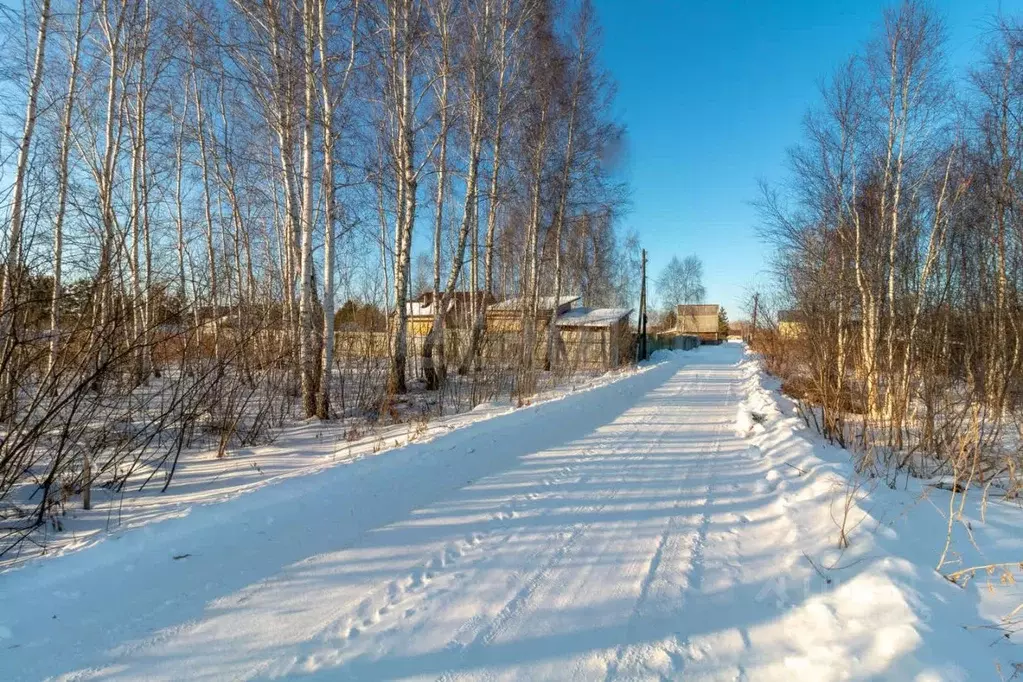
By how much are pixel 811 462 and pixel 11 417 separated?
725 cm

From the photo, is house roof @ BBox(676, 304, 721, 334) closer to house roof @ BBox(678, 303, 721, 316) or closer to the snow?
house roof @ BBox(678, 303, 721, 316)

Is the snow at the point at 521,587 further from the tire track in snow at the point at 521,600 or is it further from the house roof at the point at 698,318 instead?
the house roof at the point at 698,318

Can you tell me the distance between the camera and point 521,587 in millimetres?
3027

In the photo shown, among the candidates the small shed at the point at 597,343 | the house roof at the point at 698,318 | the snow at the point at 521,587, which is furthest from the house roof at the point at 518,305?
the house roof at the point at 698,318

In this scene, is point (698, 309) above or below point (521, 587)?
above

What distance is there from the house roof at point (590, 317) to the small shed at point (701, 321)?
147 feet

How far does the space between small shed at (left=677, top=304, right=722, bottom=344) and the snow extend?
7191 cm

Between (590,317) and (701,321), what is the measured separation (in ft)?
167

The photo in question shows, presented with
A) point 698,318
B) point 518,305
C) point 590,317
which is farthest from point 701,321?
point 518,305

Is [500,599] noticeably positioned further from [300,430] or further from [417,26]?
[417,26]

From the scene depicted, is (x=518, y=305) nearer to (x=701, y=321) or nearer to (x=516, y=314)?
(x=516, y=314)

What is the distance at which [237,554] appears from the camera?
344 cm

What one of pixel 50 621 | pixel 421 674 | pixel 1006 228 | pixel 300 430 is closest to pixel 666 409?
pixel 1006 228

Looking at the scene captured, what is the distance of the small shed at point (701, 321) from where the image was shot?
73375mm
